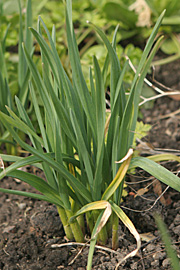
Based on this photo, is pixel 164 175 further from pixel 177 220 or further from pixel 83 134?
pixel 177 220

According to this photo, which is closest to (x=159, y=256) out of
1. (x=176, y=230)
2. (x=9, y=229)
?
(x=176, y=230)

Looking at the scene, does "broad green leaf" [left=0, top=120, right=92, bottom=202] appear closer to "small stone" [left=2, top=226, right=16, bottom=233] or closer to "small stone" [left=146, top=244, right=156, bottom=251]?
"small stone" [left=146, top=244, right=156, bottom=251]

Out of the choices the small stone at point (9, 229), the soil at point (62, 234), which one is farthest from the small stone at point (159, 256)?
the small stone at point (9, 229)

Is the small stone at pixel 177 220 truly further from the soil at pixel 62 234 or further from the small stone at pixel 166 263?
the small stone at pixel 166 263

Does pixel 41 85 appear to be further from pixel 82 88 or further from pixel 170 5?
pixel 170 5

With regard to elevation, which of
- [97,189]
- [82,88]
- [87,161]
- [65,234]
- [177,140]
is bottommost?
[65,234]

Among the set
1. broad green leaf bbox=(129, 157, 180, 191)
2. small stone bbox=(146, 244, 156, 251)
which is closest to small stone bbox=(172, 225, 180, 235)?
small stone bbox=(146, 244, 156, 251)

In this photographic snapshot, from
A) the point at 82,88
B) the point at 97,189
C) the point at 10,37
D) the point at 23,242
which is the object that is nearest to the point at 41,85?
the point at 82,88

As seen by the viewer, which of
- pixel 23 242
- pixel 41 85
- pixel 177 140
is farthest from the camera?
pixel 177 140
